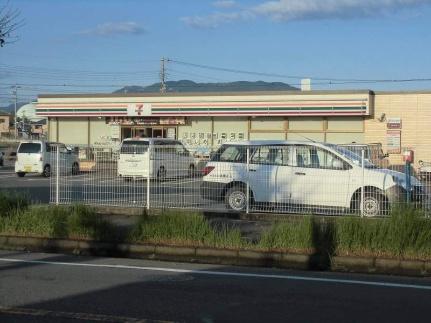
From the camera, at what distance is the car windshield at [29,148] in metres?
30.5

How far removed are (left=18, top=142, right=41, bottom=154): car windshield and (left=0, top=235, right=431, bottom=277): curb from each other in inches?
758

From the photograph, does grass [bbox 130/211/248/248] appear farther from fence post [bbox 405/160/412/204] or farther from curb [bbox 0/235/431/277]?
fence post [bbox 405/160/412/204]

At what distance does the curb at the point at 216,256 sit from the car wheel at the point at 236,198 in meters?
3.86

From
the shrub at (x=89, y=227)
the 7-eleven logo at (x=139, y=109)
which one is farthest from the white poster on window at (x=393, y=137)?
the shrub at (x=89, y=227)

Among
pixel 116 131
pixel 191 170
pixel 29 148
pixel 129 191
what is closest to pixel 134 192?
pixel 129 191

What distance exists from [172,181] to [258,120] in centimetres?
2634

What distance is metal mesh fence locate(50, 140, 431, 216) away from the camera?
13.5 metres

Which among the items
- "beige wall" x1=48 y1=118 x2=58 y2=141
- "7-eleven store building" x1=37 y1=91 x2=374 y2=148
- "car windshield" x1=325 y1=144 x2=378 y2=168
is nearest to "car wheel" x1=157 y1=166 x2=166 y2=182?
"car windshield" x1=325 y1=144 x2=378 y2=168

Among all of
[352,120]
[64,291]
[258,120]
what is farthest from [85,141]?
[64,291]

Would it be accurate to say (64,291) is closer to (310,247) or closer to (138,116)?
(310,247)

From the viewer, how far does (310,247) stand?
33.6 feet

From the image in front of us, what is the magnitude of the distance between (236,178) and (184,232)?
3.58m

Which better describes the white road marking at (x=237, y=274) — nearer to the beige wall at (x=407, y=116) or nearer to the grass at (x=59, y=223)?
the grass at (x=59, y=223)

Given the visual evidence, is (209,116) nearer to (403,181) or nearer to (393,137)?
(393,137)
